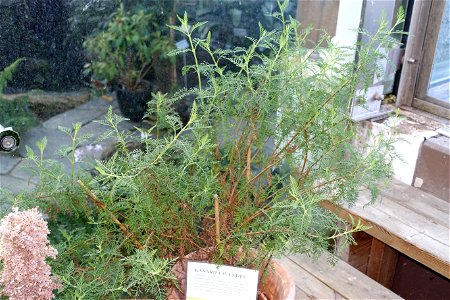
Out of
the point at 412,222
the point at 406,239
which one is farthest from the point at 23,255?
the point at 412,222

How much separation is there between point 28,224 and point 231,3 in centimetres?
131

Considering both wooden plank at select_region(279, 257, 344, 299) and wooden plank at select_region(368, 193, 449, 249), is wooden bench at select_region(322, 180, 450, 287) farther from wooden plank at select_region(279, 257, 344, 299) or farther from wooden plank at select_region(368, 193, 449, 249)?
wooden plank at select_region(279, 257, 344, 299)

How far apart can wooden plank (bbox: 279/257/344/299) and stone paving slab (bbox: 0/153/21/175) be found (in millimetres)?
920

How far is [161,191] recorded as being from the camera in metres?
1.09

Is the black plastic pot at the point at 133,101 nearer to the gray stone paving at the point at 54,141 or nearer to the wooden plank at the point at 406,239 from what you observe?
the gray stone paving at the point at 54,141

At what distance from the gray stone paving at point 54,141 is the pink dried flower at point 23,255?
2.20 ft

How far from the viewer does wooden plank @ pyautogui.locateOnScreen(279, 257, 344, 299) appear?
5.05ft

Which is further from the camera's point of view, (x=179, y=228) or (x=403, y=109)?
(x=403, y=109)

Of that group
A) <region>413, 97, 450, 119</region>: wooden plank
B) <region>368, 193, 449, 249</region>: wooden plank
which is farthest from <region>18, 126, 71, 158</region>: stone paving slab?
<region>413, 97, 450, 119</region>: wooden plank

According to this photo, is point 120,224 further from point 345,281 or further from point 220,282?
point 345,281

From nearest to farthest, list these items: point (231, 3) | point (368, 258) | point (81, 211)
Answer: point (81, 211) → point (231, 3) → point (368, 258)

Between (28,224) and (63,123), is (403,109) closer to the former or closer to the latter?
(63,123)

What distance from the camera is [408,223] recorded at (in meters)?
1.77

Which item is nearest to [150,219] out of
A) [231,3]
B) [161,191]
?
[161,191]
